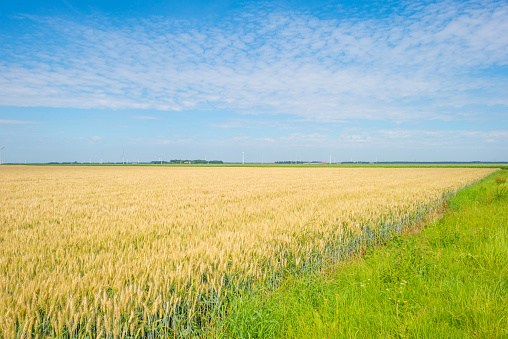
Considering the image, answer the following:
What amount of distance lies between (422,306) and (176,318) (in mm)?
2927

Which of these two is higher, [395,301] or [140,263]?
[140,263]

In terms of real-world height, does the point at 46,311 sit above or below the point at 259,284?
above

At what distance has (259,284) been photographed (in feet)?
12.0

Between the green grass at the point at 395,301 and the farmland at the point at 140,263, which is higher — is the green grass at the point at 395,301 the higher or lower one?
the lower one

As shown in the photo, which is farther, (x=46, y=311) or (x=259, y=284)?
(x=259, y=284)

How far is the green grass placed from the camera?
2766mm

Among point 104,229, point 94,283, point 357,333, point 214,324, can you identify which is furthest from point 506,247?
point 104,229

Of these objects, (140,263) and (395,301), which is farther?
(140,263)

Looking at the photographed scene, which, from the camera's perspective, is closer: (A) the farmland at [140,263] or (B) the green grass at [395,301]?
(A) the farmland at [140,263]

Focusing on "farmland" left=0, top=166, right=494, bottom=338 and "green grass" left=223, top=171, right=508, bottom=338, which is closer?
"farmland" left=0, top=166, right=494, bottom=338

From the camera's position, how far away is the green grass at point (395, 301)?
9.07 feet

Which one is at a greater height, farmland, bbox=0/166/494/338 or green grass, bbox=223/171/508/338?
farmland, bbox=0/166/494/338

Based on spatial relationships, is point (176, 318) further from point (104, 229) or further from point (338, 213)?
point (338, 213)

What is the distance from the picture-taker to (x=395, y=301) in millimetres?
3270
